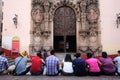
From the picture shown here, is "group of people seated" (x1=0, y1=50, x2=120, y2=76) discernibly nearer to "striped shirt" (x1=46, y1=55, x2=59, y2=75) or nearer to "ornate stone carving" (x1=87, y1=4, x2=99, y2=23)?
"striped shirt" (x1=46, y1=55, x2=59, y2=75)

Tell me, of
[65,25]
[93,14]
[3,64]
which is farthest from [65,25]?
[3,64]

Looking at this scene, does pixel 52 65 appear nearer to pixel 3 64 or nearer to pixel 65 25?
pixel 3 64

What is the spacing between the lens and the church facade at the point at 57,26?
2120cm

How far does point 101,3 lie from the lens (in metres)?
21.4

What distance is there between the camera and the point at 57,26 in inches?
870

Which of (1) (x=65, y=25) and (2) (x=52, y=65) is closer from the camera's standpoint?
(2) (x=52, y=65)

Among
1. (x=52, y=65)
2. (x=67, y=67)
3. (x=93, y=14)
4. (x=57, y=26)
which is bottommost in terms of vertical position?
(x=67, y=67)

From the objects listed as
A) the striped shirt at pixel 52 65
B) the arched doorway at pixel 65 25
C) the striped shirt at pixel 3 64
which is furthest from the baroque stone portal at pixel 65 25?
the striped shirt at pixel 52 65

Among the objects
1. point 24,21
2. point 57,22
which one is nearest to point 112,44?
point 57,22

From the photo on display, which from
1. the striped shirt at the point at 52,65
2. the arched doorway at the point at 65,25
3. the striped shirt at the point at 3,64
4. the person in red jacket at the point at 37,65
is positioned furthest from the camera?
the arched doorway at the point at 65,25

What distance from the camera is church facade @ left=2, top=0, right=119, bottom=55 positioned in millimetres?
21203

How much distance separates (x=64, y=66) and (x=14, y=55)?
9979 mm

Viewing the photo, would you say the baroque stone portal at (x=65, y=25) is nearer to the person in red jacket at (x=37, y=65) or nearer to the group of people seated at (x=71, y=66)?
the group of people seated at (x=71, y=66)

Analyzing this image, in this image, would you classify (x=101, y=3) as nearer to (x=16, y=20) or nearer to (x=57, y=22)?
(x=57, y=22)
